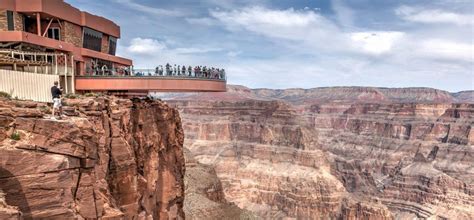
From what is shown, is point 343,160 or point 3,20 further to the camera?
point 343,160

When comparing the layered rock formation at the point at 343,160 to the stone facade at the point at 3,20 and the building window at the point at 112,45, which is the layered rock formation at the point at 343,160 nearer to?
the building window at the point at 112,45

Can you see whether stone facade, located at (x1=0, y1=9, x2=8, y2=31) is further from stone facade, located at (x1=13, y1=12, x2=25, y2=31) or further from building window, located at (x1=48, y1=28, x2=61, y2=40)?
building window, located at (x1=48, y1=28, x2=61, y2=40)

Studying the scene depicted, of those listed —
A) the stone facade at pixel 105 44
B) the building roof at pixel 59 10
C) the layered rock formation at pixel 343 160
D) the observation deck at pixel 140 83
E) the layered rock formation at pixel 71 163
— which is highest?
the building roof at pixel 59 10

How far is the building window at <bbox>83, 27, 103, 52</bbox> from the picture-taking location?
99.1ft

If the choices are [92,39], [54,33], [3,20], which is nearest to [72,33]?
[54,33]

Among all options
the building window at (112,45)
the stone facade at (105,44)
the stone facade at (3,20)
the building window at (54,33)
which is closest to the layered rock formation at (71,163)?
the building window at (54,33)

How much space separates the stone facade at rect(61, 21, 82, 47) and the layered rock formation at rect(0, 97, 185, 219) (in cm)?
777

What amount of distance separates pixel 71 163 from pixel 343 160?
423 ft

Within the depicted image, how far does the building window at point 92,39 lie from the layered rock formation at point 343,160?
64.3 m

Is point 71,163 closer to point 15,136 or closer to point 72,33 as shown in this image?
point 15,136

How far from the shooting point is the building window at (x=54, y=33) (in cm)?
2712

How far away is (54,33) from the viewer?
2725 centimetres

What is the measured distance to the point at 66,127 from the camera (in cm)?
1434

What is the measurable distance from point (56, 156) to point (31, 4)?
15.6m
